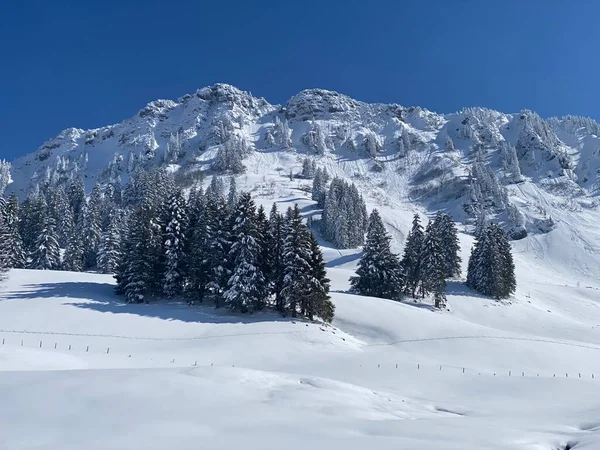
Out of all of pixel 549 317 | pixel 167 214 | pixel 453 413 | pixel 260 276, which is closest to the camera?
pixel 453 413

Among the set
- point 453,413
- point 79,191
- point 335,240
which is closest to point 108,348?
point 453,413

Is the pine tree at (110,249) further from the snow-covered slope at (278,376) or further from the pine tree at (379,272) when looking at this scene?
the pine tree at (379,272)

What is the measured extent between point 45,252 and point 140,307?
3682cm

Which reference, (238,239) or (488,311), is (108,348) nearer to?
(238,239)

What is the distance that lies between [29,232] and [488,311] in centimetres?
7549

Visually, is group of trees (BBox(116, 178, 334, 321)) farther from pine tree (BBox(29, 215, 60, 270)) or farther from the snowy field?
pine tree (BBox(29, 215, 60, 270))

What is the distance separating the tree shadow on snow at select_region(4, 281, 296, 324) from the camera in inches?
1478

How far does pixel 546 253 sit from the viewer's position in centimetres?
11525

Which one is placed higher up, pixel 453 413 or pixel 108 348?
pixel 453 413

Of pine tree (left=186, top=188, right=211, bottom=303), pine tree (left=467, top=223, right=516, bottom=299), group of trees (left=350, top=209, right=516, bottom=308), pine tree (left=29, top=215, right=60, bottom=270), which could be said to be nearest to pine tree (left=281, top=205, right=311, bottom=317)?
pine tree (left=186, top=188, right=211, bottom=303)

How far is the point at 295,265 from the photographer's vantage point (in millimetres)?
40375

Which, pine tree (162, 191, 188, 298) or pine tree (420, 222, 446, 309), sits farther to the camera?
pine tree (420, 222, 446, 309)

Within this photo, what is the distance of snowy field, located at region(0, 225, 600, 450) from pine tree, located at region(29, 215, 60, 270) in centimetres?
1843

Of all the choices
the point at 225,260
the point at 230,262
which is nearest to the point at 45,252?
the point at 225,260
